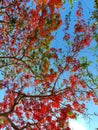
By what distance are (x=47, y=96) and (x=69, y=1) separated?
4.50 m

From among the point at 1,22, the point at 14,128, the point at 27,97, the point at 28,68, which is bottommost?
the point at 14,128

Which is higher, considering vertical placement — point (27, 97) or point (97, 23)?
point (97, 23)

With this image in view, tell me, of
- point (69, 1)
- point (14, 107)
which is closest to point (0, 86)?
point (14, 107)

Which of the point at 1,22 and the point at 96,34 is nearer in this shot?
the point at 1,22

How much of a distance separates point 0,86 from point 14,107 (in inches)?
60.5

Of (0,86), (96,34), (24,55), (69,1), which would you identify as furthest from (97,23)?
(0,86)

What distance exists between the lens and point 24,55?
62.7ft

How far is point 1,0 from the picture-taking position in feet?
61.9

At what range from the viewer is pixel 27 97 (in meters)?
19.2

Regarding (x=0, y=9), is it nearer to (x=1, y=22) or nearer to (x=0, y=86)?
(x=1, y=22)

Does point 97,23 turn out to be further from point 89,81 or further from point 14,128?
point 14,128

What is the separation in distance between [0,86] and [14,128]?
243cm

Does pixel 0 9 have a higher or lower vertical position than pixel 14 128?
higher

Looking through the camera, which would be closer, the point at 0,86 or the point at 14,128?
the point at 14,128
